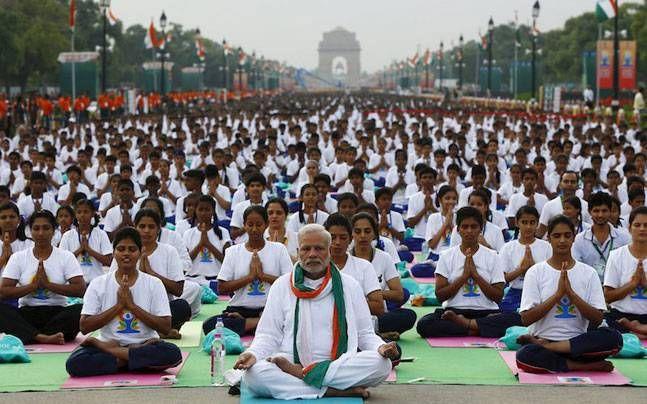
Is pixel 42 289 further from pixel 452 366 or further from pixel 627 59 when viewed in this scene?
pixel 627 59

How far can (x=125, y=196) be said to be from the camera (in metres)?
15.2

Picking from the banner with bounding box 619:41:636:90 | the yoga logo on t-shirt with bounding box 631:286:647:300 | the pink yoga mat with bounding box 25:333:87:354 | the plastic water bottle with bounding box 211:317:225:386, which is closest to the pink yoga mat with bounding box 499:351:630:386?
the yoga logo on t-shirt with bounding box 631:286:647:300

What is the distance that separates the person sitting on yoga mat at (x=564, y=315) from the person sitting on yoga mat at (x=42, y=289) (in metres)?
3.49

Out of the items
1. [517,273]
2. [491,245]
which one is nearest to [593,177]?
[491,245]

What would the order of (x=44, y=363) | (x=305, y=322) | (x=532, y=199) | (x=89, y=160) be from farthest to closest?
(x=89, y=160) → (x=532, y=199) → (x=44, y=363) → (x=305, y=322)

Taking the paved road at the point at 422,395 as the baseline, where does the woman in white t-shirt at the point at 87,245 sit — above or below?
above

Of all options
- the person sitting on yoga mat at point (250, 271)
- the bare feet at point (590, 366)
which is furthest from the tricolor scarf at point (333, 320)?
the person sitting on yoga mat at point (250, 271)

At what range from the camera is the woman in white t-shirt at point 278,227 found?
12266mm

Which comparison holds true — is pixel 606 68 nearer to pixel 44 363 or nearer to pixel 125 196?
pixel 125 196

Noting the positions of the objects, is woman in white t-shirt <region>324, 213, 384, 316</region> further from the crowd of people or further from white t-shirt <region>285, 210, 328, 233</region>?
white t-shirt <region>285, 210, 328, 233</region>

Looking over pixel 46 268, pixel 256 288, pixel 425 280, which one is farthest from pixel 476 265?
pixel 425 280

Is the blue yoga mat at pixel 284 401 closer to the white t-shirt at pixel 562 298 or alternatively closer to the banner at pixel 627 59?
the white t-shirt at pixel 562 298

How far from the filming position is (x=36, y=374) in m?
9.62

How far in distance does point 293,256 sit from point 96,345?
11.3 feet
